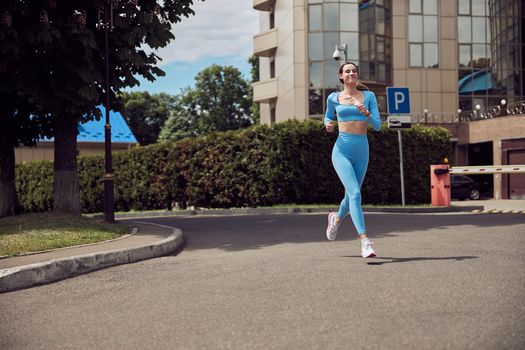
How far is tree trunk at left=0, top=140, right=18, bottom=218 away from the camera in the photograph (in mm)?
14703

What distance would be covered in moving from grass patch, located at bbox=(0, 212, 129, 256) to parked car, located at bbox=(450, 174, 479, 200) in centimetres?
2067

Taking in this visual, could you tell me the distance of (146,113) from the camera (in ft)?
253

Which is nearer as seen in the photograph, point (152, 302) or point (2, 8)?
point (152, 302)

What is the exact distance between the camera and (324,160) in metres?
19.3

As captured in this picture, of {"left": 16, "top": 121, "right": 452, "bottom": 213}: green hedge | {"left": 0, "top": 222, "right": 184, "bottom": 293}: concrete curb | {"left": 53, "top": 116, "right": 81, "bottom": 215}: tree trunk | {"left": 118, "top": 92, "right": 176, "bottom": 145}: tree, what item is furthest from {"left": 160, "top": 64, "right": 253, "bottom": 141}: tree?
{"left": 0, "top": 222, "right": 184, "bottom": 293}: concrete curb

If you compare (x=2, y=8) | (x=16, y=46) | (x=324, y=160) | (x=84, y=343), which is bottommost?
(x=84, y=343)

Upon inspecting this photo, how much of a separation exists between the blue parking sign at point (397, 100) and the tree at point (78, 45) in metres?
6.63

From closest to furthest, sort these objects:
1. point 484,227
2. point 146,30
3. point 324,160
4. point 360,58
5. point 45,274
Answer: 1. point 45,274
2. point 484,227
3. point 146,30
4. point 324,160
5. point 360,58

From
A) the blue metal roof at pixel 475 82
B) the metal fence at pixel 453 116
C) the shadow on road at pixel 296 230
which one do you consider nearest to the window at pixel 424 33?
the blue metal roof at pixel 475 82

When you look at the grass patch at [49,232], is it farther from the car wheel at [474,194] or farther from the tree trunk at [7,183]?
the car wheel at [474,194]

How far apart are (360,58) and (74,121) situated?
81.1ft

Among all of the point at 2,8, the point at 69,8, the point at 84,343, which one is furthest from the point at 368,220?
the point at 84,343

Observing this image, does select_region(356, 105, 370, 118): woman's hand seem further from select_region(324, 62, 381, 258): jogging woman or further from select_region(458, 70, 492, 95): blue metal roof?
select_region(458, 70, 492, 95): blue metal roof

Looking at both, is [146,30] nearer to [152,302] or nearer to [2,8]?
[2,8]
